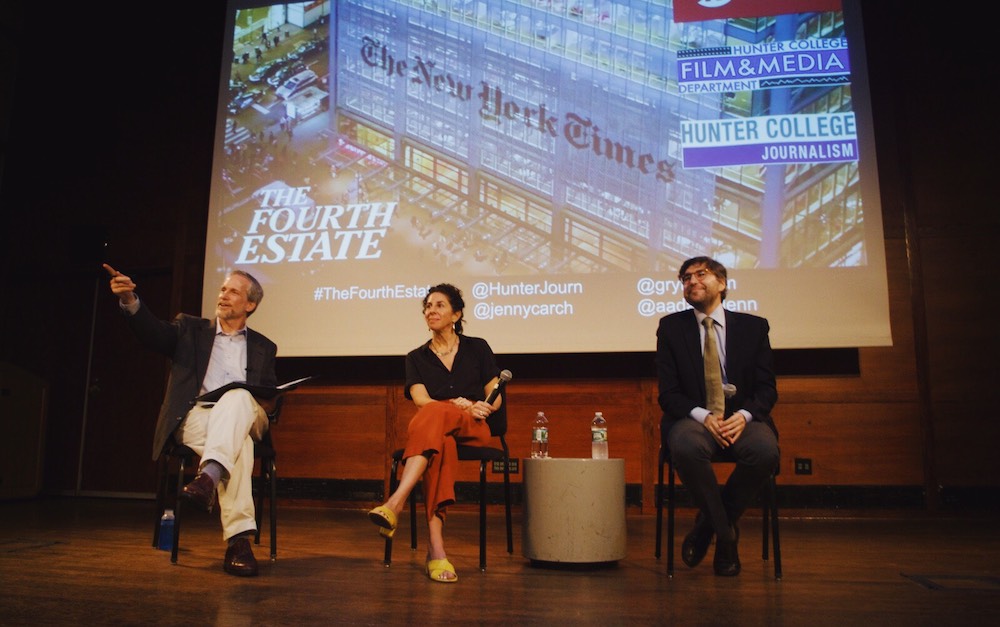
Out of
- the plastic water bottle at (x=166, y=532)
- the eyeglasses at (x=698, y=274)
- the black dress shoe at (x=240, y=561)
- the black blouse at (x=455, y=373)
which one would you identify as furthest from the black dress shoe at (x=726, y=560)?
the plastic water bottle at (x=166, y=532)

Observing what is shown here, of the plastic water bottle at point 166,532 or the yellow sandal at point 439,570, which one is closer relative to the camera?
the yellow sandal at point 439,570

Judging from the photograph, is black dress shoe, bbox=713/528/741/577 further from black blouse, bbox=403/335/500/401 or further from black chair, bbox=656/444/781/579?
black blouse, bbox=403/335/500/401

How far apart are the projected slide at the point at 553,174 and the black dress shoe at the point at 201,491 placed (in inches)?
76.5

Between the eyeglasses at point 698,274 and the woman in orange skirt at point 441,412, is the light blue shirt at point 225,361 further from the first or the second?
the eyeglasses at point 698,274

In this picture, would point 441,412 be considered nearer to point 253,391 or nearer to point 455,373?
point 455,373

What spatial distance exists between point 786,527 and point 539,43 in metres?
2.97

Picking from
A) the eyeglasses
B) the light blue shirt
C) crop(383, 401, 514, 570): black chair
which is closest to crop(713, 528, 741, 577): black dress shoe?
crop(383, 401, 514, 570): black chair

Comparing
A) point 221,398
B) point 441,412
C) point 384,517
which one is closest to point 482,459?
point 441,412

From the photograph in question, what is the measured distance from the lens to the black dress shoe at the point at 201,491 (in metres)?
2.15

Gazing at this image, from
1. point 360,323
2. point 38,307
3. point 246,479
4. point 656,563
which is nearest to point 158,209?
point 38,307

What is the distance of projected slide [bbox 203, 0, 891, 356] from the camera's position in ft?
12.8

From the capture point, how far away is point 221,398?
250cm

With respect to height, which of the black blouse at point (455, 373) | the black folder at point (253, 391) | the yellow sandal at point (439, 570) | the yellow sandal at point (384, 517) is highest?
the black blouse at point (455, 373)

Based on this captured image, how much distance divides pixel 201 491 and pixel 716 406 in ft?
5.57
